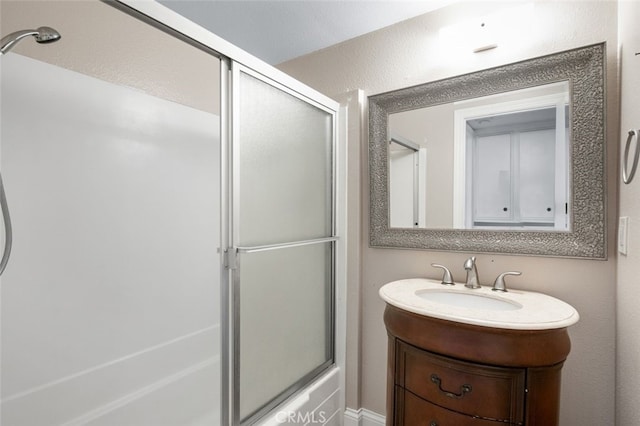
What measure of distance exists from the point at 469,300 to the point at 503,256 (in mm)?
269

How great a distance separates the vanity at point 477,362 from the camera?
106 cm

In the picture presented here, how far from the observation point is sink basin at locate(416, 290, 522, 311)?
1.38 meters

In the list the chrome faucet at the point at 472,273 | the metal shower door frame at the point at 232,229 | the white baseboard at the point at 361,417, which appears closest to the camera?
the metal shower door frame at the point at 232,229

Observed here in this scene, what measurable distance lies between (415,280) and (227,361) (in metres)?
0.98

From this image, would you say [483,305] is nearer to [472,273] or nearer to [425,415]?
[472,273]

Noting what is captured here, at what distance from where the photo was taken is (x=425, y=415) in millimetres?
1224

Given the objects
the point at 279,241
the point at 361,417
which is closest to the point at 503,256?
the point at 279,241

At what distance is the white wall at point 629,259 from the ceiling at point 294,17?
80 cm

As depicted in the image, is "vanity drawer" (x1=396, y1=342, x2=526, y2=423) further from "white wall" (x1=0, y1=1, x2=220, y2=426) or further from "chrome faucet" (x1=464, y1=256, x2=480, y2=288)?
"white wall" (x1=0, y1=1, x2=220, y2=426)

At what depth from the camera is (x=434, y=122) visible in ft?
5.63

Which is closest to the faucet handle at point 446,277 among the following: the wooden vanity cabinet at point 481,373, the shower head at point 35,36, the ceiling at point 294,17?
the wooden vanity cabinet at point 481,373

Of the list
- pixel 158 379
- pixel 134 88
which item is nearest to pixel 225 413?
pixel 158 379

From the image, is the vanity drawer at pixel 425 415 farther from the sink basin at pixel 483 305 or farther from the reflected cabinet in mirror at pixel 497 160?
the reflected cabinet in mirror at pixel 497 160

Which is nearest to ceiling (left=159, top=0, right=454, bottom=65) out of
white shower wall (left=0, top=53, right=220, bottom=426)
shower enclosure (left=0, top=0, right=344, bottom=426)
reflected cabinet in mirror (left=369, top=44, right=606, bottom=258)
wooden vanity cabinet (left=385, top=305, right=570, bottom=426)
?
shower enclosure (left=0, top=0, right=344, bottom=426)
